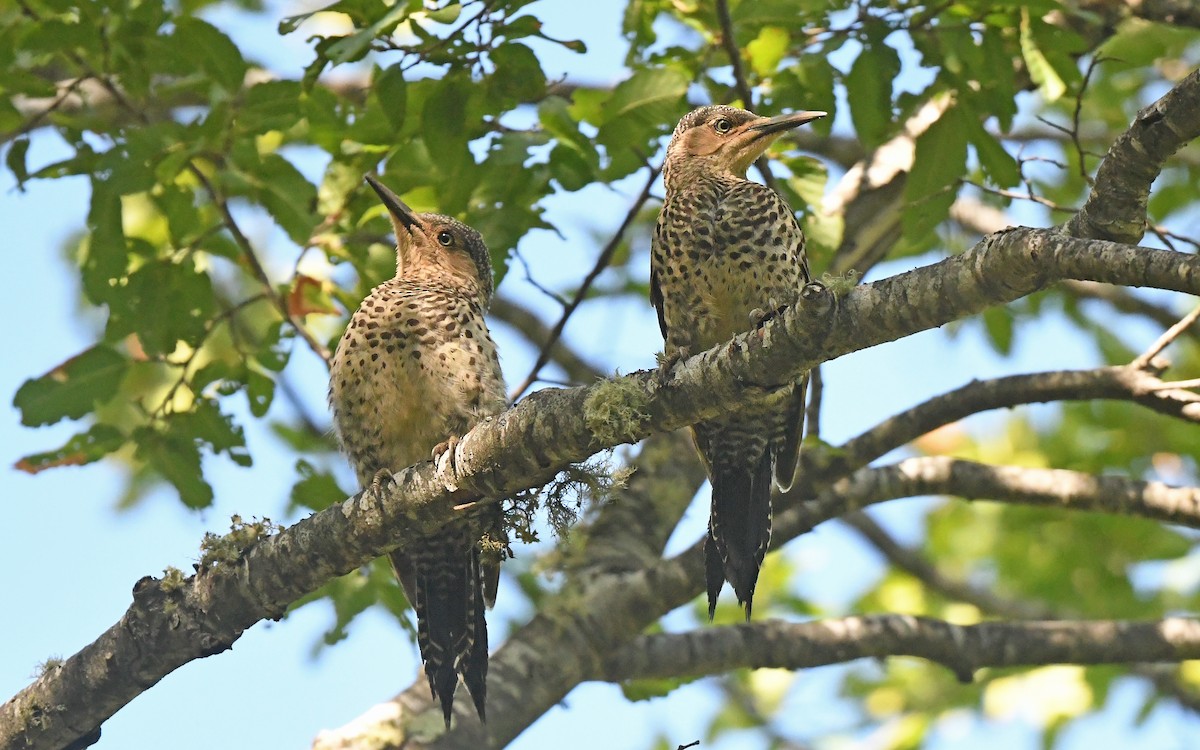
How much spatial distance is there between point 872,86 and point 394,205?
2.03 metres

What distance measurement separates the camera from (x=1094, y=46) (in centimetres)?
657

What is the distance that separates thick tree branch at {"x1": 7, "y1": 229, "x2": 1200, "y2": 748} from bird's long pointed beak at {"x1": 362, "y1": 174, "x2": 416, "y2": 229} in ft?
5.85

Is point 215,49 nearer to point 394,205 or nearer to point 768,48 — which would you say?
point 394,205

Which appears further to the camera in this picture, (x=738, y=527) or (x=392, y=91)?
(x=738, y=527)

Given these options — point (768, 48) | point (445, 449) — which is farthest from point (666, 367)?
point (768, 48)

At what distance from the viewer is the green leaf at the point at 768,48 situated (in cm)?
579

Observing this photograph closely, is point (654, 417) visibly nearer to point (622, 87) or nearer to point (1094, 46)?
point (622, 87)

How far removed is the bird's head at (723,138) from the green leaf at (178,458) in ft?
7.81

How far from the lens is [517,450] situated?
4023 millimetres

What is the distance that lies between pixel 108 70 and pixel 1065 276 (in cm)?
396

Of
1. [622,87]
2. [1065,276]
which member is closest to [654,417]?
[1065,276]

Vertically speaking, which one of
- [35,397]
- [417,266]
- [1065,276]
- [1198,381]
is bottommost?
[1065,276]

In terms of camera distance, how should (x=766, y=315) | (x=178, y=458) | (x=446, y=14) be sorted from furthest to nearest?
(x=178, y=458) → (x=446, y=14) → (x=766, y=315)

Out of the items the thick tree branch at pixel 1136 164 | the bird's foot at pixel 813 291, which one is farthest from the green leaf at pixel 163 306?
the thick tree branch at pixel 1136 164
